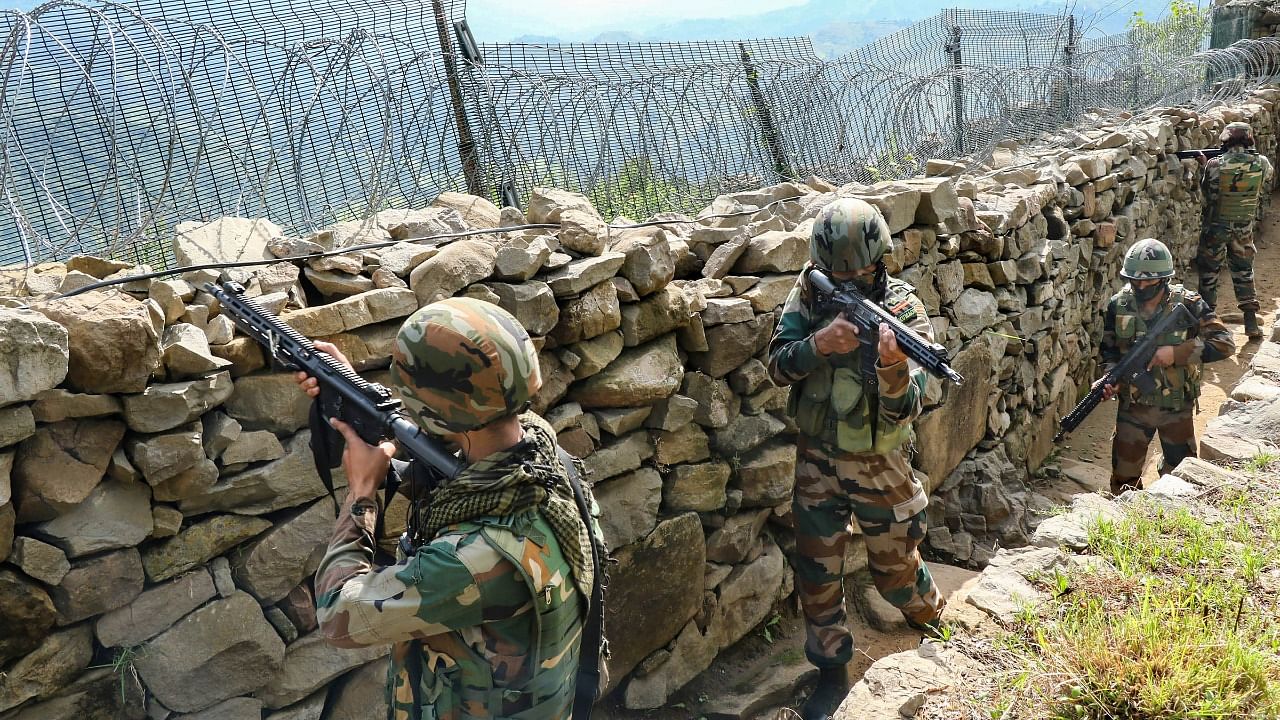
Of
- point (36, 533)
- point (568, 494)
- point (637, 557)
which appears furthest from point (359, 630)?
point (637, 557)

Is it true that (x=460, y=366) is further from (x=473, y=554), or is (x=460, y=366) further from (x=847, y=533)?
(x=847, y=533)

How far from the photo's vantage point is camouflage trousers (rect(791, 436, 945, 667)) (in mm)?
3924

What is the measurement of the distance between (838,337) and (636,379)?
982mm

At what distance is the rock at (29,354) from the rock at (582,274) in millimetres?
1783

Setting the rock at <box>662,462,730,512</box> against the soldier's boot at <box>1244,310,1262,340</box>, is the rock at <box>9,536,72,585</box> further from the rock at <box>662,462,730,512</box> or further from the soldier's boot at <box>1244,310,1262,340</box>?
the soldier's boot at <box>1244,310,1262,340</box>

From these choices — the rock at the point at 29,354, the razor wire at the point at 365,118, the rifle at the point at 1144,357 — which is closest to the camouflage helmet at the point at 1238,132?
the razor wire at the point at 365,118

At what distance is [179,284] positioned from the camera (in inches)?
125

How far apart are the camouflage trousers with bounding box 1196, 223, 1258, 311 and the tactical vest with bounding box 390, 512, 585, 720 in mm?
9806

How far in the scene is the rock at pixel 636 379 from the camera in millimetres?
4164

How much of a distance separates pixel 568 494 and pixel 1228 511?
9.66ft

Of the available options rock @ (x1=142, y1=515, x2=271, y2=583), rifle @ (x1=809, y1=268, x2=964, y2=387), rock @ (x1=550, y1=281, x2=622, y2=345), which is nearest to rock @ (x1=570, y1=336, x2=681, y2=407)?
rock @ (x1=550, y1=281, x2=622, y2=345)

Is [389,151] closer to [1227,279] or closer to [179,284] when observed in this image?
[179,284]

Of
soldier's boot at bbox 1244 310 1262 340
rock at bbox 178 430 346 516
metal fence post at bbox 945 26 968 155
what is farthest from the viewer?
soldier's boot at bbox 1244 310 1262 340

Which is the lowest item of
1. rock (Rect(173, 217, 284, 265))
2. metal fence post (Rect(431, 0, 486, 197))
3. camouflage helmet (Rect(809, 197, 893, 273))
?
camouflage helmet (Rect(809, 197, 893, 273))
